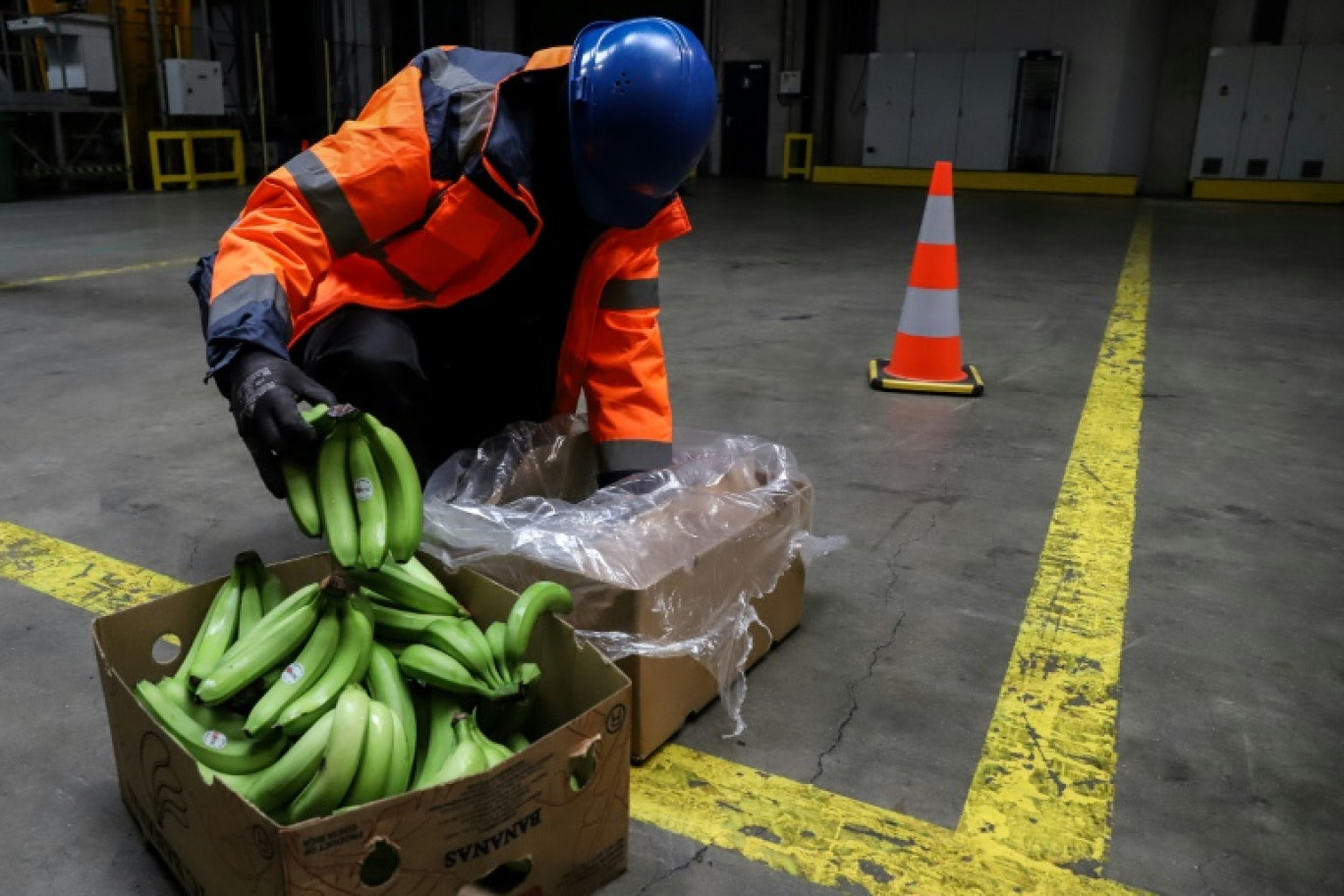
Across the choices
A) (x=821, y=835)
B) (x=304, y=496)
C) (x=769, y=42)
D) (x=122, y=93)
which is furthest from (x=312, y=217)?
(x=769, y=42)

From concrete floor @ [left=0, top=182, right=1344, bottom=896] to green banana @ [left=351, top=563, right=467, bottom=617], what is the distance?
1.64ft

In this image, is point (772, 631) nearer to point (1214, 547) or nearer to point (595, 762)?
point (595, 762)

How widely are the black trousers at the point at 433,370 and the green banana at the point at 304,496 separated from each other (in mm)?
638

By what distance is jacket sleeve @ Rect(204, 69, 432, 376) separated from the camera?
1773mm

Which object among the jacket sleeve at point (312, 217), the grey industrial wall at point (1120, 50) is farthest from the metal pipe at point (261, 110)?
the jacket sleeve at point (312, 217)

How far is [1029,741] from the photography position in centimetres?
199

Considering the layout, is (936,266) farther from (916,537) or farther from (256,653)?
(256,653)

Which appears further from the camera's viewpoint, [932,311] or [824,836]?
[932,311]

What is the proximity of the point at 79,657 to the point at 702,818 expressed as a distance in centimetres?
141

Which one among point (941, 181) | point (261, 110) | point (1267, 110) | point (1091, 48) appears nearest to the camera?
point (941, 181)

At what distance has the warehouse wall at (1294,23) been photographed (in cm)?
1507

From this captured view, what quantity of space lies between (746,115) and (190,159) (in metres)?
10.0

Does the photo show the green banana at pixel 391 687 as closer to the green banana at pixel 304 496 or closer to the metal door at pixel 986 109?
the green banana at pixel 304 496

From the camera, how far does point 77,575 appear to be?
8.51ft
